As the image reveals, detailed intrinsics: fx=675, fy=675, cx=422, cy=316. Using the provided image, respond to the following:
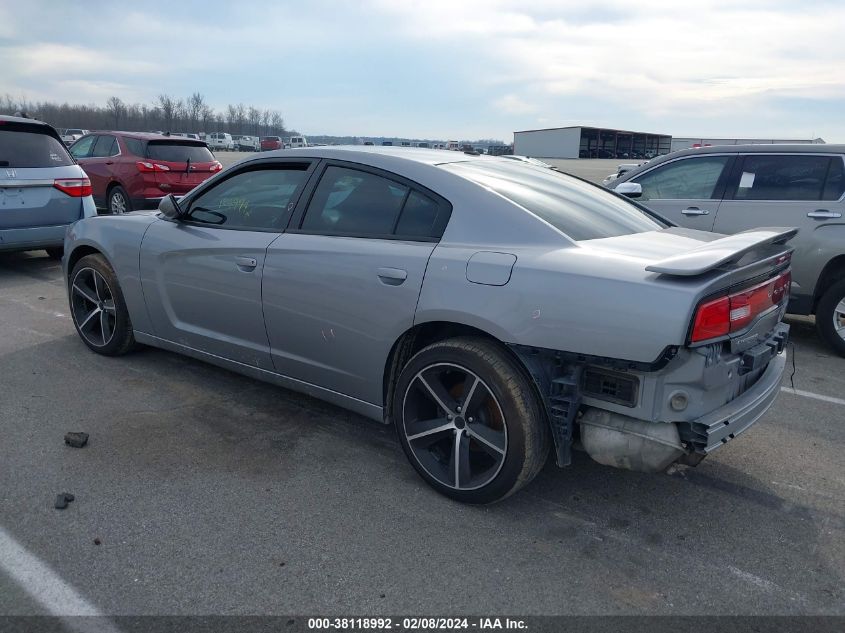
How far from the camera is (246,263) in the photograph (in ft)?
12.8

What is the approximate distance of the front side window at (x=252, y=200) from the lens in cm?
393

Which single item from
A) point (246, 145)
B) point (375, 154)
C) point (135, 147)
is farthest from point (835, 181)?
point (246, 145)

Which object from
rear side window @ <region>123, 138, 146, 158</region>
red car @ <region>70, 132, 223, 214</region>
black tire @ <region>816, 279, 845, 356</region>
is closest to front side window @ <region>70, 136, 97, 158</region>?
red car @ <region>70, 132, 223, 214</region>

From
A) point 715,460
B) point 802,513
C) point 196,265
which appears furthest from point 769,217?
point 196,265

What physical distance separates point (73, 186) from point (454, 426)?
6.83 metres

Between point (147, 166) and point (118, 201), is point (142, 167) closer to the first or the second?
point (147, 166)

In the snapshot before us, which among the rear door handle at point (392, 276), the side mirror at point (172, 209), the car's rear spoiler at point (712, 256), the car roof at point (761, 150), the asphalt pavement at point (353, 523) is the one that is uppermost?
the car roof at point (761, 150)

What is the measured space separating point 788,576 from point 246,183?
351cm

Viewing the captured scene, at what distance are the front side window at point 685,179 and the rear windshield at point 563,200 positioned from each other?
2745mm

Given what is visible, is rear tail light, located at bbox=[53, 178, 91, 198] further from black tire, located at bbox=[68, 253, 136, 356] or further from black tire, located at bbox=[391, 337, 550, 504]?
black tire, located at bbox=[391, 337, 550, 504]

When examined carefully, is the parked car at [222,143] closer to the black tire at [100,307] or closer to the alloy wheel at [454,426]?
the black tire at [100,307]

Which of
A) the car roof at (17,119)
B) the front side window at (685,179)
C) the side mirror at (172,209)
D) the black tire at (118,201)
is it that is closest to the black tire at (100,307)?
the side mirror at (172,209)

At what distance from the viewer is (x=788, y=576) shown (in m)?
2.67

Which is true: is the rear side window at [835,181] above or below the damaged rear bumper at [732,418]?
above
